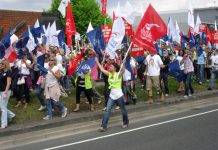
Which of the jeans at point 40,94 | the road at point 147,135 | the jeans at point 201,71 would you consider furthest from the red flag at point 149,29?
the jeans at point 201,71

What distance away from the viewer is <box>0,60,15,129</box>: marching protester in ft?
32.2

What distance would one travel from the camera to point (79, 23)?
50.0m

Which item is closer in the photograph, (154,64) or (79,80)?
(79,80)

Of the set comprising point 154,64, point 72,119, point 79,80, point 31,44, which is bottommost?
point 72,119

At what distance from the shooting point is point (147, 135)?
A: 875cm

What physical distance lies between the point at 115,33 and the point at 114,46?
1.21ft

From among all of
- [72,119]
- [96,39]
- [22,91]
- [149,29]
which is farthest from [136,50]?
[22,91]

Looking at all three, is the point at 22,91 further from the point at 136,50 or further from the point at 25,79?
the point at 136,50

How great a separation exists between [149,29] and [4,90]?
428 centimetres

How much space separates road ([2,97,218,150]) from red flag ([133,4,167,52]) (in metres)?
2.20

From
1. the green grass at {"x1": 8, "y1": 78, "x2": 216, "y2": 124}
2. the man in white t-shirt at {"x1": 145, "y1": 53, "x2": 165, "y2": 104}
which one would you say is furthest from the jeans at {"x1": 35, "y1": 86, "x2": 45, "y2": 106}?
the man in white t-shirt at {"x1": 145, "y1": 53, "x2": 165, "y2": 104}

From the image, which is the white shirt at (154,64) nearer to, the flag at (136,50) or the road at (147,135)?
the flag at (136,50)

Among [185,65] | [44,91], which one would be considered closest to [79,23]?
[185,65]

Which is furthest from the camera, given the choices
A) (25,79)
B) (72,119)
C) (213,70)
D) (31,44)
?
(213,70)
